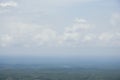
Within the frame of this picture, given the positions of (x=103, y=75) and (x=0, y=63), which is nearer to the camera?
(x=103, y=75)

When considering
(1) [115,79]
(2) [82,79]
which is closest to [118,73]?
(1) [115,79]

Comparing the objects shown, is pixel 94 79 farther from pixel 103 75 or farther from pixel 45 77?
pixel 45 77

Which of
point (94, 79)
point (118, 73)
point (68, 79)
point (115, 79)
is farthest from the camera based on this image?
point (68, 79)

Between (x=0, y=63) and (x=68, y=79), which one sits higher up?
(x=0, y=63)

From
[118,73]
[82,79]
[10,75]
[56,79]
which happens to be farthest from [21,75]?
[118,73]

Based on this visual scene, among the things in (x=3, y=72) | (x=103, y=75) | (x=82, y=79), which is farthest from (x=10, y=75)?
(x=103, y=75)

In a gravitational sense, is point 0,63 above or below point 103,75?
above

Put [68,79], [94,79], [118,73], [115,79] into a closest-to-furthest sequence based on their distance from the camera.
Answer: [115,79], [118,73], [94,79], [68,79]

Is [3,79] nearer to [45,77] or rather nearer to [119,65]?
[45,77]

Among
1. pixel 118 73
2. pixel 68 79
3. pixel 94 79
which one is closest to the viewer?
pixel 118 73
